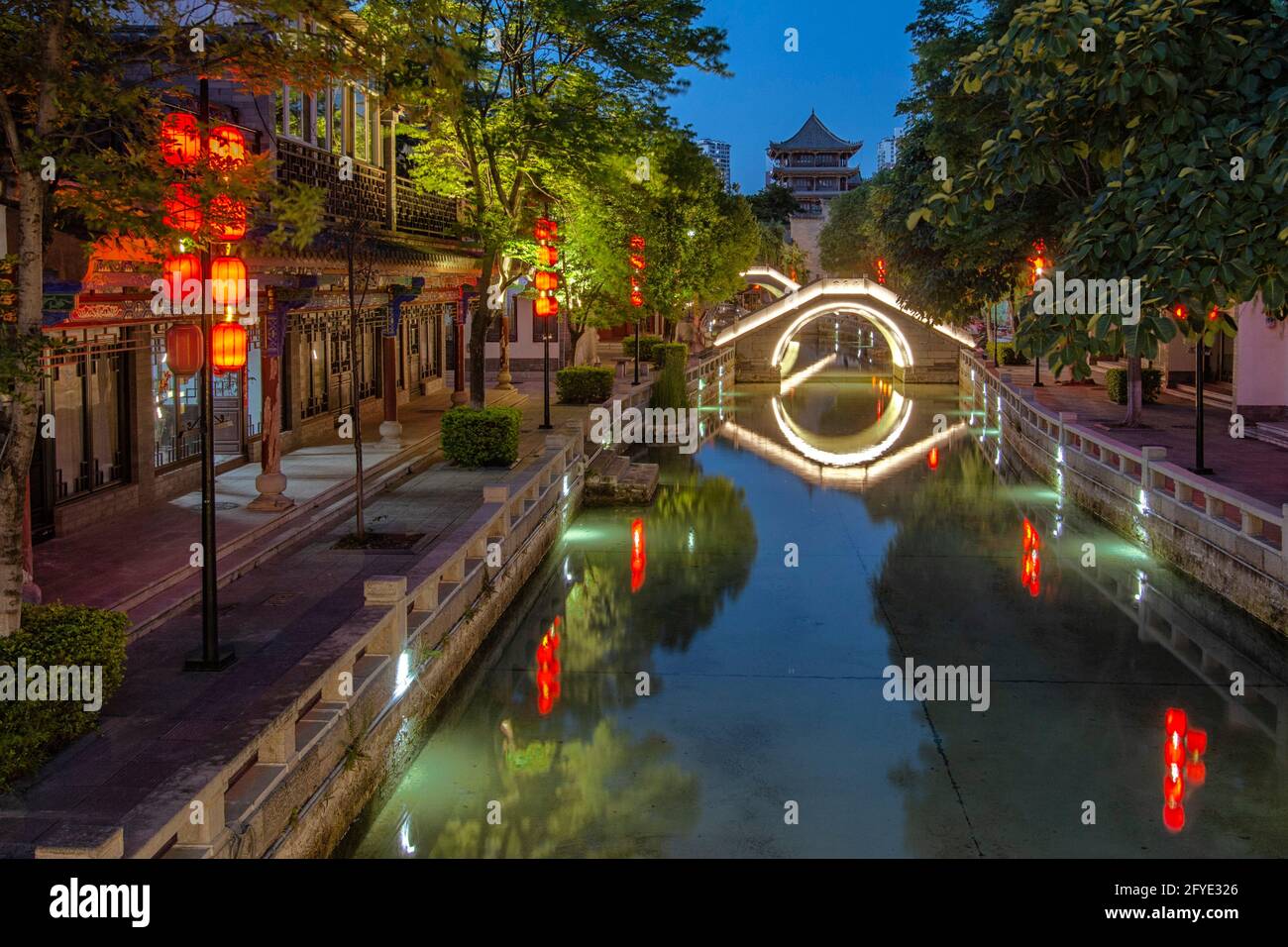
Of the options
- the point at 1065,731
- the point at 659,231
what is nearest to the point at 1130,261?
the point at 1065,731

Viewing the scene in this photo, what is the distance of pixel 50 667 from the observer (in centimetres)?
871

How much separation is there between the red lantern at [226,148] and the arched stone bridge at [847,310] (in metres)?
43.0

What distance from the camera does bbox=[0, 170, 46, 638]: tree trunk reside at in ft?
29.1

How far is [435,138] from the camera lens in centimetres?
2388

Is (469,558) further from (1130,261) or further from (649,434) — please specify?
(649,434)

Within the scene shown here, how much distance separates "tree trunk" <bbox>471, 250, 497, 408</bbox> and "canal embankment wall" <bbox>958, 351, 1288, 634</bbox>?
11.4m

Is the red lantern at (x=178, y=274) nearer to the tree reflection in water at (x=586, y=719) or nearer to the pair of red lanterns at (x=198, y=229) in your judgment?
the pair of red lanterns at (x=198, y=229)

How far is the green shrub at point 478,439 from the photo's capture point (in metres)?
23.3

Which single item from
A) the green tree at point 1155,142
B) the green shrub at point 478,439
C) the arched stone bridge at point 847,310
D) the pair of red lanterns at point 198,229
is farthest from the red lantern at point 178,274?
the arched stone bridge at point 847,310

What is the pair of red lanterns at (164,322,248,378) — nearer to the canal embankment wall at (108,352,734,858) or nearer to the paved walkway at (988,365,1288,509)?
the canal embankment wall at (108,352,734,858)

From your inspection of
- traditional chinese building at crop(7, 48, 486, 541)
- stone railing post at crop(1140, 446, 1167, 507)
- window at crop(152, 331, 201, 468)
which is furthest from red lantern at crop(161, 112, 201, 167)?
stone railing post at crop(1140, 446, 1167, 507)

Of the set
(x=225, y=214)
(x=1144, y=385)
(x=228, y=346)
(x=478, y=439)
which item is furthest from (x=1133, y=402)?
(x=225, y=214)
